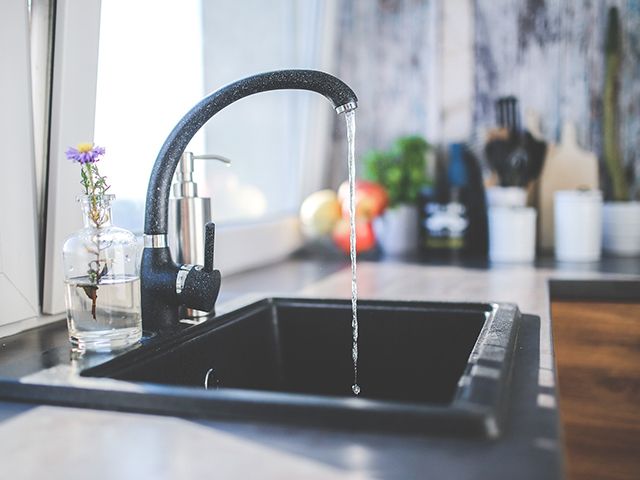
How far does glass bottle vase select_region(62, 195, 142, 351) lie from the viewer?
84 centimetres

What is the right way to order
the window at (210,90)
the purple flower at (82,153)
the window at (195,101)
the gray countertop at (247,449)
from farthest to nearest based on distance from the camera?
the window at (210,90) → the window at (195,101) → the purple flower at (82,153) → the gray countertop at (247,449)

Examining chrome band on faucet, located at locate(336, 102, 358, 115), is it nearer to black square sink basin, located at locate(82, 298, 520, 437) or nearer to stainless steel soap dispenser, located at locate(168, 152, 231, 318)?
stainless steel soap dispenser, located at locate(168, 152, 231, 318)

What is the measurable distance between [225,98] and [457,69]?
4.44 ft

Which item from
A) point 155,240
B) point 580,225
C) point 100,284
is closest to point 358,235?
point 580,225

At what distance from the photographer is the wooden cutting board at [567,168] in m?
2.14

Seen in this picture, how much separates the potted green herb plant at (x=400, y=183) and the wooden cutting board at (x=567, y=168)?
1.13 ft

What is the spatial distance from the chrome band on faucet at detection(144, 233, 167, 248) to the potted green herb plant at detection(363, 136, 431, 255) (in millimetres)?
1214

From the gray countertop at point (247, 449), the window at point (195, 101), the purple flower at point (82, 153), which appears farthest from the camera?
the window at point (195, 101)

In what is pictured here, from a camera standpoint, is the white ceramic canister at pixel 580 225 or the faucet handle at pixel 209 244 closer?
the faucet handle at pixel 209 244

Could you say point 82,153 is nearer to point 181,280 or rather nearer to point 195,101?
point 181,280

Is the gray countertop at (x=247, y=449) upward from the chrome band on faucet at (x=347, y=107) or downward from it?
downward

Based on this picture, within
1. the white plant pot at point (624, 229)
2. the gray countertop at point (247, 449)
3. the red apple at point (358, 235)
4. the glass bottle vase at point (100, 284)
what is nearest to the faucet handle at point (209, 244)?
the glass bottle vase at point (100, 284)

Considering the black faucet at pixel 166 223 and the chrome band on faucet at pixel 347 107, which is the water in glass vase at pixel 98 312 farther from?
the chrome band on faucet at pixel 347 107

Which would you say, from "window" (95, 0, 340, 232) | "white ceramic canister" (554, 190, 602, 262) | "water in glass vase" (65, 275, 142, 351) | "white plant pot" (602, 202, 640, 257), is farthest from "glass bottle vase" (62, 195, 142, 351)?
"white plant pot" (602, 202, 640, 257)
